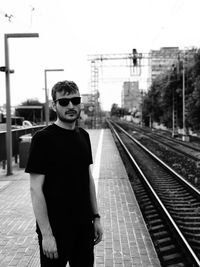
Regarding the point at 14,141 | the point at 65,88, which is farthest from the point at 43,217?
the point at 14,141

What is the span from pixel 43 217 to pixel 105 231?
3620 millimetres

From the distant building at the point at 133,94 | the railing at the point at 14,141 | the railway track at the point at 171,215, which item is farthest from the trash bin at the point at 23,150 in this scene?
the distant building at the point at 133,94

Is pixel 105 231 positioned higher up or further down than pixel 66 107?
further down

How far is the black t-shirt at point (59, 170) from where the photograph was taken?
2.51m

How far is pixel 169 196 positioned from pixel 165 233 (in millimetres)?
3329

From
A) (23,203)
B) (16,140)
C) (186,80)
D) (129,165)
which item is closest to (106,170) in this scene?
(129,165)

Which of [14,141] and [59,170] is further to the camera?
[14,141]

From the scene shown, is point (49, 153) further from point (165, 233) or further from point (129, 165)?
point (129, 165)

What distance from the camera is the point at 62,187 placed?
254cm

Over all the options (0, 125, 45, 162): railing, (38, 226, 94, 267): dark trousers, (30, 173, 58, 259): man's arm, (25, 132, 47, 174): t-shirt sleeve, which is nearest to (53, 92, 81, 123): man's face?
(25, 132, 47, 174): t-shirt sleeve

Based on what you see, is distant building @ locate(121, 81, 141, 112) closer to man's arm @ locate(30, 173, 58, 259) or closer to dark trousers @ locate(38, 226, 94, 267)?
dark trousers @ locate(38, 226, 94, 267)

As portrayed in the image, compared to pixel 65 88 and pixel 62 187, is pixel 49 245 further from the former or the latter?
pixel 65 88

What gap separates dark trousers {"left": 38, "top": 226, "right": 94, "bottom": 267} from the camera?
8.41ft

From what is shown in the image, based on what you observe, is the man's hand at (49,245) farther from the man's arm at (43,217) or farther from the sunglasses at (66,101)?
the sunglasses at (66,101)
